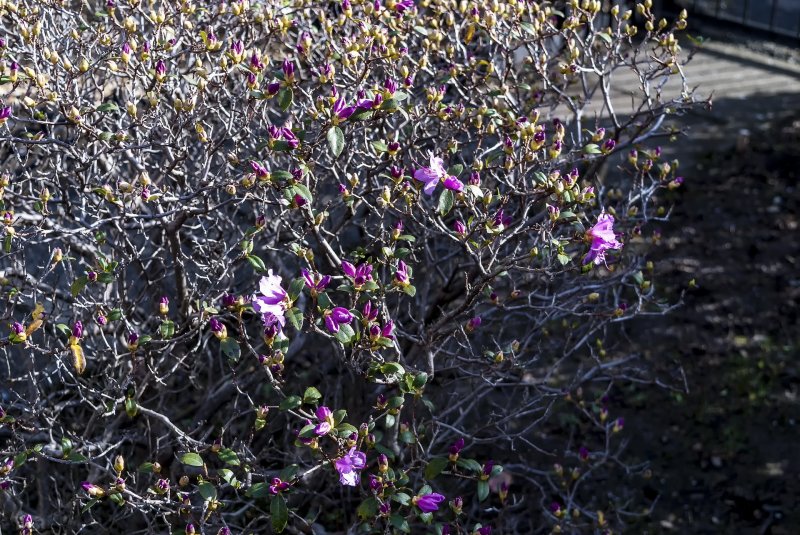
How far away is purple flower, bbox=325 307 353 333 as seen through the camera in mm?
2270

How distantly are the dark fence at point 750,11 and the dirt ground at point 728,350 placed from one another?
290cm

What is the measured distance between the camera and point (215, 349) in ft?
12.8

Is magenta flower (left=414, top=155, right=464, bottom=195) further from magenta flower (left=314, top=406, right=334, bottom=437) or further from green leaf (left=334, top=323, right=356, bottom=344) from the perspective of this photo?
magenta flower (left=314, top=406, right=334, bottom=437)

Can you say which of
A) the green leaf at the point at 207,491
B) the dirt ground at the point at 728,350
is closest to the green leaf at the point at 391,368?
the green leaf at the point at 207,491

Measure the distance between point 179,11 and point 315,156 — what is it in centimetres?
56

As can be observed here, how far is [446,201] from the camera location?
2.42 m

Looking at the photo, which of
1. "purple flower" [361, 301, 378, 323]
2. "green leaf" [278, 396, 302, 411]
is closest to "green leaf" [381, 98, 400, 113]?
"purple flower" [361, 301, 378, 323]

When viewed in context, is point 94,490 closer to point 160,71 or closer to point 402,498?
point 402,498

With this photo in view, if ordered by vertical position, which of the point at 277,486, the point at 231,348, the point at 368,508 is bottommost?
the point at 368,508

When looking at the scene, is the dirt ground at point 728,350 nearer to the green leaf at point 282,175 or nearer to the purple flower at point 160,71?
the green leaf at point 282,175

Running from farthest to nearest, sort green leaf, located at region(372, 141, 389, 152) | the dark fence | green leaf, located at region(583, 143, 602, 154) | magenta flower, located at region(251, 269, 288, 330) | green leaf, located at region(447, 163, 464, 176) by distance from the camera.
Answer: the dark fence → green leaf, located at region(583, 143, 602, 154) → green leaf, located at region(372, 141, 389, 152) → green leaf, located at region(447, 163, 464, 176) → magenta flower, located at region(251, 269, 288, 330)

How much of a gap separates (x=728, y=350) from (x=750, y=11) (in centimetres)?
626

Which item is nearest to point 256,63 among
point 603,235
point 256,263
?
point 256,263

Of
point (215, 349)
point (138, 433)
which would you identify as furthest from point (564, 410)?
point (138, 433)
